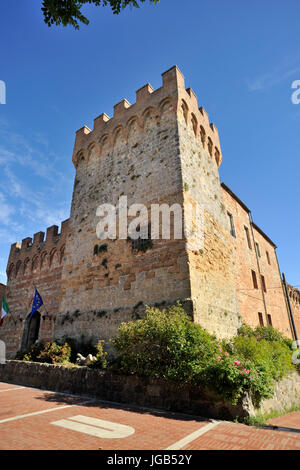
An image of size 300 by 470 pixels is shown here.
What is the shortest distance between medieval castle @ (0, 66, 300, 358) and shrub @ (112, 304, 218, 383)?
1037 mm

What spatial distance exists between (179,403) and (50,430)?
8.50 ft

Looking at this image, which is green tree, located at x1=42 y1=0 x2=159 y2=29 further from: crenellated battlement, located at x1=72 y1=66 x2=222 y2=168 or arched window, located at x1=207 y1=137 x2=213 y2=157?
arched window, located at x1=207 y1=137 x2=213 y2=157

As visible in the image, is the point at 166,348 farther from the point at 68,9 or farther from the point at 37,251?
the point at 37,251

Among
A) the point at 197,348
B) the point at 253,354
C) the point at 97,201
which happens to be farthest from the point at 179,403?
the point at 97,201

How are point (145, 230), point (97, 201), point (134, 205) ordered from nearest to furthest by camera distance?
point (145, 230), point (134, 205), point (97, 201)

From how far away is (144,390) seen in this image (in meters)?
5.97

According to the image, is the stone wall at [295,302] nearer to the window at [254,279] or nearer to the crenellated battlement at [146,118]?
the window at [254,279]

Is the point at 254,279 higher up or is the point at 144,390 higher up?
the point at 254,279

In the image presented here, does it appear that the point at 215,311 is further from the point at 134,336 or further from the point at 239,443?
the point at 239,443

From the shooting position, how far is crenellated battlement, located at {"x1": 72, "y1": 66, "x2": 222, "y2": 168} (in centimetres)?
1061

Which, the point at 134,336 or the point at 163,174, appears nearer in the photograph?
the point at 134,336

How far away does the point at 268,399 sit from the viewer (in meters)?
5.48

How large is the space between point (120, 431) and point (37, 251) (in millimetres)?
15428

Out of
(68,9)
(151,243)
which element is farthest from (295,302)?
(68,9)
